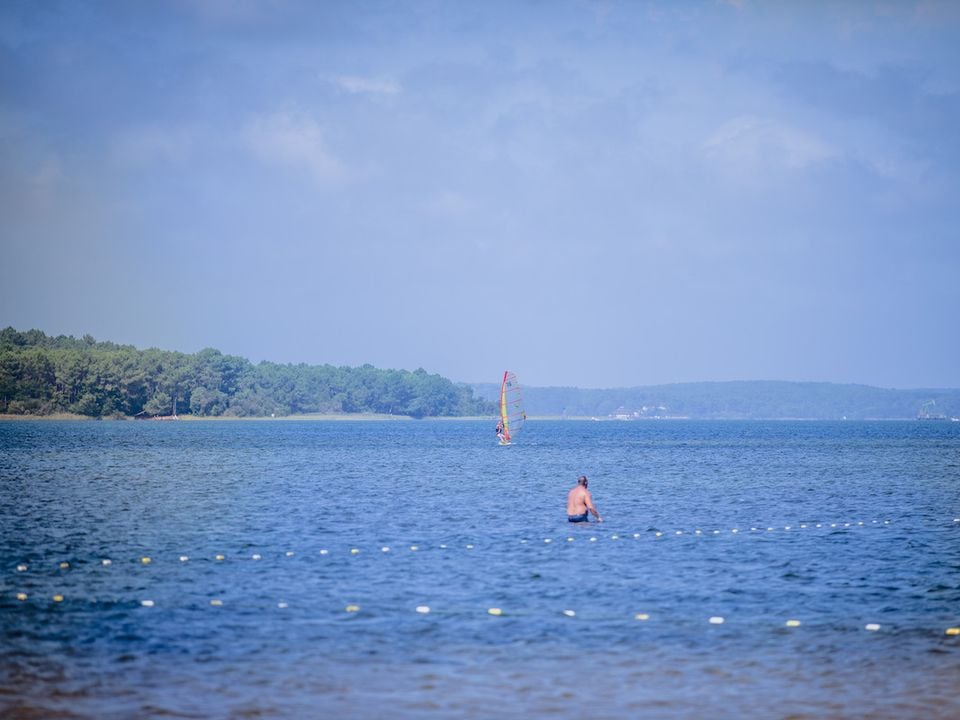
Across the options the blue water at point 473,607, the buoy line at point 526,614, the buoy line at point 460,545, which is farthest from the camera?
the buoy line at point 460,545

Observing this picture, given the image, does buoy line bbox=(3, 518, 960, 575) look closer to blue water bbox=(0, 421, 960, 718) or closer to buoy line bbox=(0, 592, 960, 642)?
blue water bbox=(0, 421, 960, 718)

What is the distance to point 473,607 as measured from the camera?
2722cm

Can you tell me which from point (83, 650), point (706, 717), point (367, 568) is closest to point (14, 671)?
point (83, 650)

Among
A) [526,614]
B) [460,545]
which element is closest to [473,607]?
[526,614]

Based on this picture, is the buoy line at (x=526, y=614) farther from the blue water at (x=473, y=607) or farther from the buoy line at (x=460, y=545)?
the buoy line at (x=460, y=545)

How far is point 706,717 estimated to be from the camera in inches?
710

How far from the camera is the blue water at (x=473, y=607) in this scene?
755 inches

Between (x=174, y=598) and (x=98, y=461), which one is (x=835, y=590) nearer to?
(x=174, y=598)

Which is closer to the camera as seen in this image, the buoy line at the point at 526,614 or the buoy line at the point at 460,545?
the buoy line at the point at 526,614

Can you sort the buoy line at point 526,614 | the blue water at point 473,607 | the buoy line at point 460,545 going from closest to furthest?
the blue water at point 473,607 → the buoy line at point 526,614 → the buoy line at point 460,545

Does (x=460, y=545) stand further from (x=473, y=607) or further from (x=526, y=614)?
(x=526, y=614)

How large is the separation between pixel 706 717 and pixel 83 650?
1157cm

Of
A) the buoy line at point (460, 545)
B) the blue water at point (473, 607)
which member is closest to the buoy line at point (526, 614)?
the blue water at point (473, 607)

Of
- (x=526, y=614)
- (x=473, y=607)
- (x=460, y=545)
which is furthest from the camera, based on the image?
(x=460, y=545)
